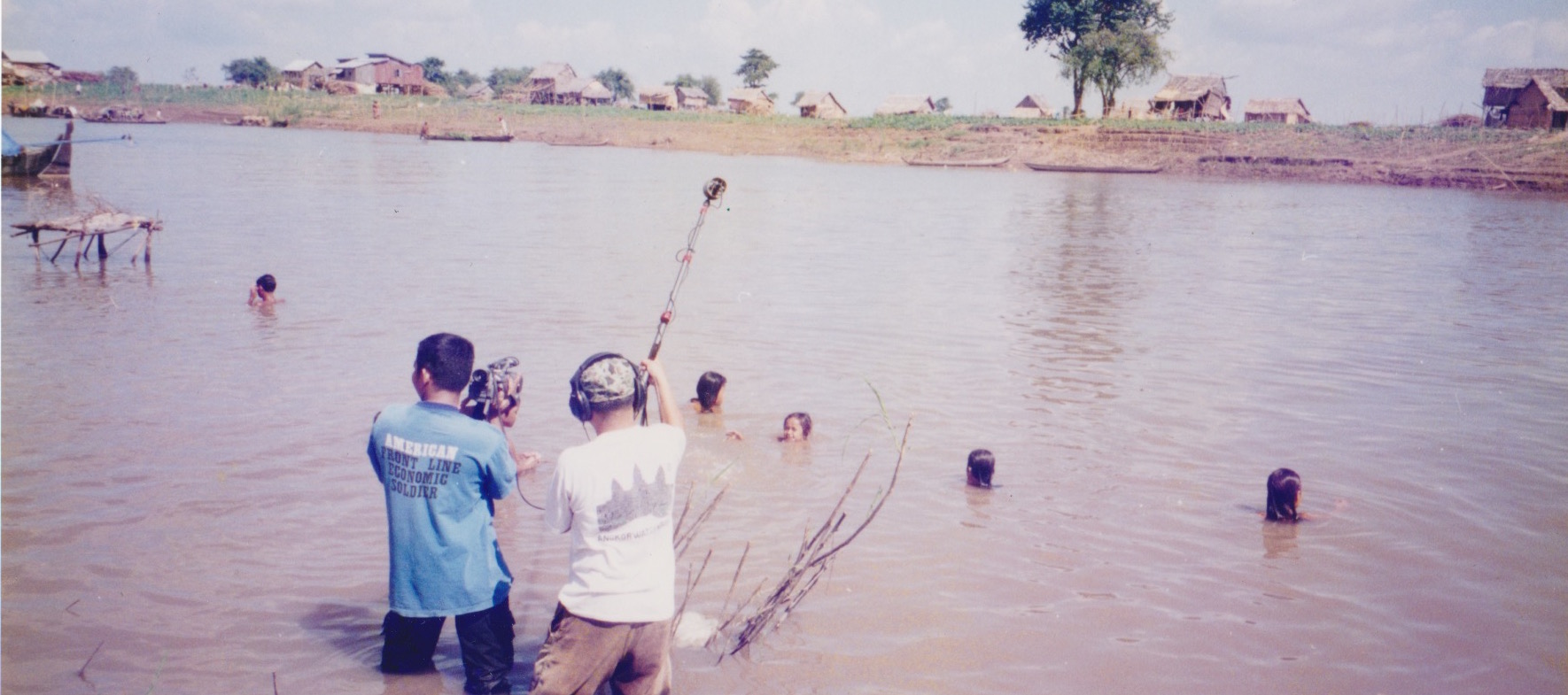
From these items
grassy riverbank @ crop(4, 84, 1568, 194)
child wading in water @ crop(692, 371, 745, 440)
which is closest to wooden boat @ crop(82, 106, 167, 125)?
grassy riverbank @ crop(4, 84, 1568, 194)

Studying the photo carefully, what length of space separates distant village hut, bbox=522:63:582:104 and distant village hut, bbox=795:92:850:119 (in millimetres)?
18803

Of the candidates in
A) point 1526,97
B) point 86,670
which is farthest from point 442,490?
point 1526,97

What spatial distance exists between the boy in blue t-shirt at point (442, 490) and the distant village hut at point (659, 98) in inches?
3255

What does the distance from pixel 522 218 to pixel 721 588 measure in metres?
17.0

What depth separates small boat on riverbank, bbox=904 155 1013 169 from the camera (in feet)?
155

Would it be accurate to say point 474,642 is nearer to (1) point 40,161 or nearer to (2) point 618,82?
(1) point 40,161

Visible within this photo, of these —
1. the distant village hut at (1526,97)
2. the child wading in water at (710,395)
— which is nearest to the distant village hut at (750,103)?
the distant village hut at (1526,97)

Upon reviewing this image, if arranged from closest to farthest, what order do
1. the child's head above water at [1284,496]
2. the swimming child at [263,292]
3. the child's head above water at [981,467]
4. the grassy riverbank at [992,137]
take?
the child's head above water at [1284,496]
the child's head above water at [981,467]
the swimming child at [263,292]
the grassy riverbank at [992,137]

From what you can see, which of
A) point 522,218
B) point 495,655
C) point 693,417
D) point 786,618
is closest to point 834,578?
point 786,618

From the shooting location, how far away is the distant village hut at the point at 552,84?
86.7m

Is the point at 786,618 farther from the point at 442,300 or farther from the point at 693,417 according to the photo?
the point at 442,300

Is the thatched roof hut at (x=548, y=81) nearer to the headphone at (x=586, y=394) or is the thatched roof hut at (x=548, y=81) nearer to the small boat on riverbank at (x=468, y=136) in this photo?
the small boat on riverbank at (x=468, y=136)

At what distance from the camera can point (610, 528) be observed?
9.95 ft

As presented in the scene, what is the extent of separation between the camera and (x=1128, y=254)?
18578mm
